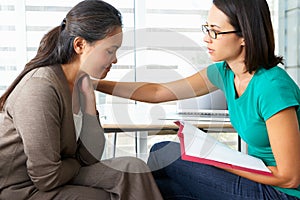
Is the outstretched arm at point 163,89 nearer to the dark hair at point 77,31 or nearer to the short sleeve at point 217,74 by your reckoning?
the short sleeve at point 217,74

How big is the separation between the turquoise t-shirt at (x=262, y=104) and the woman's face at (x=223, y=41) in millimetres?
97

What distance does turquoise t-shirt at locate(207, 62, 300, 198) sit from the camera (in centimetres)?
111

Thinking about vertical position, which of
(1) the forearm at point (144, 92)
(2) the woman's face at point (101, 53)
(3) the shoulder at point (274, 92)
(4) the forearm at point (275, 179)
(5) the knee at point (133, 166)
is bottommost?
(4) the forearm at point (275, 179)

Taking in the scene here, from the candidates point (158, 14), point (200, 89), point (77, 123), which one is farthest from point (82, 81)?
point (158, 14)

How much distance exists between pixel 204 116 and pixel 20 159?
99 centimetres

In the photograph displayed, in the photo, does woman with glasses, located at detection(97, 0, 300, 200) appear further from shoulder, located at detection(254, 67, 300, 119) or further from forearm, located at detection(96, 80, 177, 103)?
forearm, located at detection(96, 80, 177, 103)

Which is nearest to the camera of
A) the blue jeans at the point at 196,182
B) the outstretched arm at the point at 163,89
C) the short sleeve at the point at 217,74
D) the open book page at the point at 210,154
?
the open book page at the point at 210,154

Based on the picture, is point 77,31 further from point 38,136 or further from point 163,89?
point 163,89

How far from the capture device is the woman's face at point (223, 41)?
1.22 meters

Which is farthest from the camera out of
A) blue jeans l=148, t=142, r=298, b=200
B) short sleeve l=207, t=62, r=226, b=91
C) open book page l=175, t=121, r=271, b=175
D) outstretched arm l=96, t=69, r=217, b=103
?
outstretched arm l=96, t=69, r=217, b=103

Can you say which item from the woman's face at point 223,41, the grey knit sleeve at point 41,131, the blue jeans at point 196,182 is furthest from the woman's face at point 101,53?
the blue jeans at point 196,182

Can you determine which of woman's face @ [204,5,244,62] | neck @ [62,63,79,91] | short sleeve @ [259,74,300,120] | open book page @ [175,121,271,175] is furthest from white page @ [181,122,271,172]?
neck @ [62,63,79,91]

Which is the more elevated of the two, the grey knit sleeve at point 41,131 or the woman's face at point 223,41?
the woman's face at point 223,41

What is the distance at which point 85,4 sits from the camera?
3.99 feet
